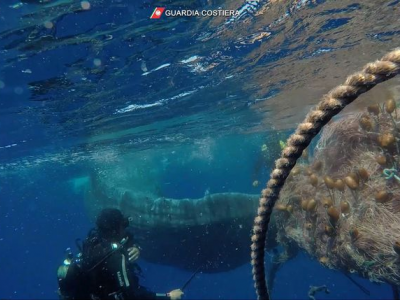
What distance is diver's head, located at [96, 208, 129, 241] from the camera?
7656mm

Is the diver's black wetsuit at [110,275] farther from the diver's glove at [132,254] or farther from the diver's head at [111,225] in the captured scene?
the diver's head at [111,225]

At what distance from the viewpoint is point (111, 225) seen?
7.73 metres

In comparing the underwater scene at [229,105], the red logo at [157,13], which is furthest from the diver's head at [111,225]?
the red logo at [157,13]

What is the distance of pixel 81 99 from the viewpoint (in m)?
12.4

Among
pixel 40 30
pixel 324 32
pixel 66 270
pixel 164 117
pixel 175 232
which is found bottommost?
pixel 175 232

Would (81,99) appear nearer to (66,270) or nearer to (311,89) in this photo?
(66,270)

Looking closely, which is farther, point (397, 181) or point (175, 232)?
point (175, 232)

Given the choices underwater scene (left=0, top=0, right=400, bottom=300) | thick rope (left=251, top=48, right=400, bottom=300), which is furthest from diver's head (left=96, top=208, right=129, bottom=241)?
thick rope (left=251, top=48, right=400, bottom=300)

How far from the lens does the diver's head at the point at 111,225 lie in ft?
25.1

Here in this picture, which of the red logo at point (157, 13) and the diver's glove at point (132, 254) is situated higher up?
the red logo at point (157, 13)

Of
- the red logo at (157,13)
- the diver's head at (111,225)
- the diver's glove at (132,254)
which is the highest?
the red logo at (157,13)

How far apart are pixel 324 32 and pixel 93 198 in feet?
59.0

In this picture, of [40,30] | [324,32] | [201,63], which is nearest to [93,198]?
[201,63]

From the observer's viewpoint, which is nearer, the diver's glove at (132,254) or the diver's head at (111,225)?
the diver's glove at (132,254)
